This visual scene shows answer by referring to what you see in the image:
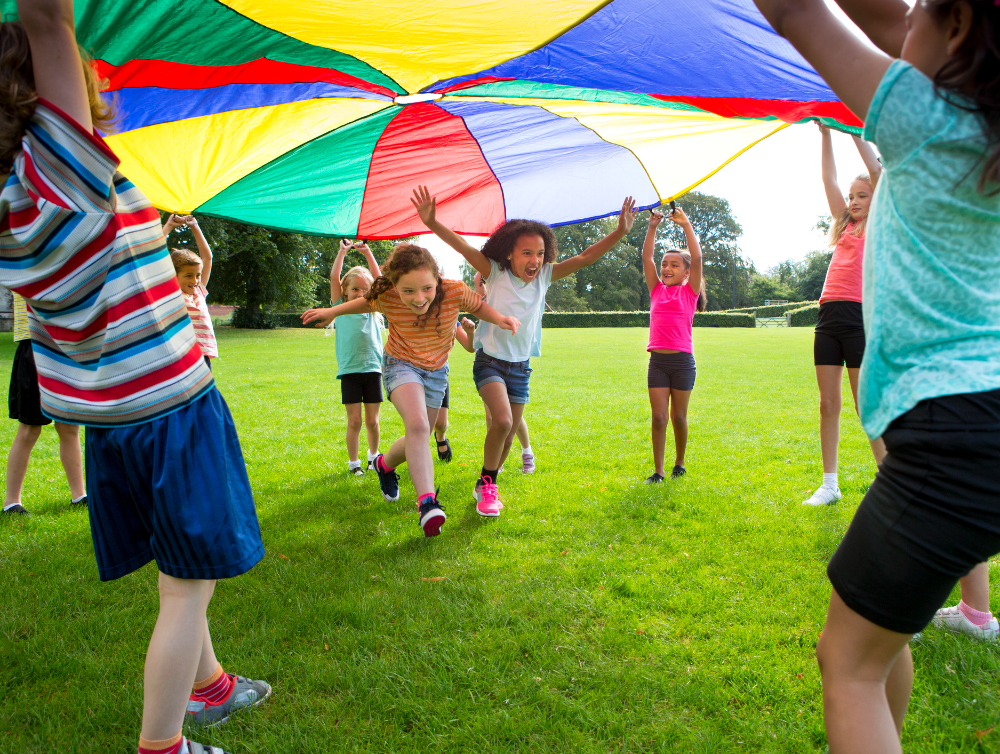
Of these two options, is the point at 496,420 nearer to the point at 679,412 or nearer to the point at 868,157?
the point at 679,412

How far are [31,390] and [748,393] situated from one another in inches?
364

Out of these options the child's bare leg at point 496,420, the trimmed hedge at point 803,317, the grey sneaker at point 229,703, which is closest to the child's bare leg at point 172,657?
the grey sneaker at point 229,703

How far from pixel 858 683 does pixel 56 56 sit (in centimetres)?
223

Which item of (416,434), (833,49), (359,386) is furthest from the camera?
(359,386)

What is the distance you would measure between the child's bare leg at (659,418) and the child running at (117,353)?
3532 mm

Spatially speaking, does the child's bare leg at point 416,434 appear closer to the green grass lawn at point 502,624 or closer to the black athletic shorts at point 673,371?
the green grass lawn at point 502,624

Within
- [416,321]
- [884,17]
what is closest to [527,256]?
[416,321]

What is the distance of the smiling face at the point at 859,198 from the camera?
3986mm

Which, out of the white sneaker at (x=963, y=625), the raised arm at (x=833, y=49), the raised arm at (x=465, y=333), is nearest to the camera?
the raised arm at (x=833, y=49)

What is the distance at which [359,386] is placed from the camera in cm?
539

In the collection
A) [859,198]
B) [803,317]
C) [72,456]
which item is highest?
[859,198]

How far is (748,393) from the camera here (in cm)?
1019

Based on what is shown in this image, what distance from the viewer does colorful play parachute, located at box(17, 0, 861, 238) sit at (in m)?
2.75

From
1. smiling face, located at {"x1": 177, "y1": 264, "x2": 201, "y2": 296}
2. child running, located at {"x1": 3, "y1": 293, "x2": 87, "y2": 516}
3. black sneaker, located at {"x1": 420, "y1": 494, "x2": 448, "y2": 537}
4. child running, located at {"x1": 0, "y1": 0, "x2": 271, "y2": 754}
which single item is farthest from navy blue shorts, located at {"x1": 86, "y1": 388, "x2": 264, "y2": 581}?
smiling face, located at {"x1": 177, "y1": 264, "x2": 201, "y2": 296}
